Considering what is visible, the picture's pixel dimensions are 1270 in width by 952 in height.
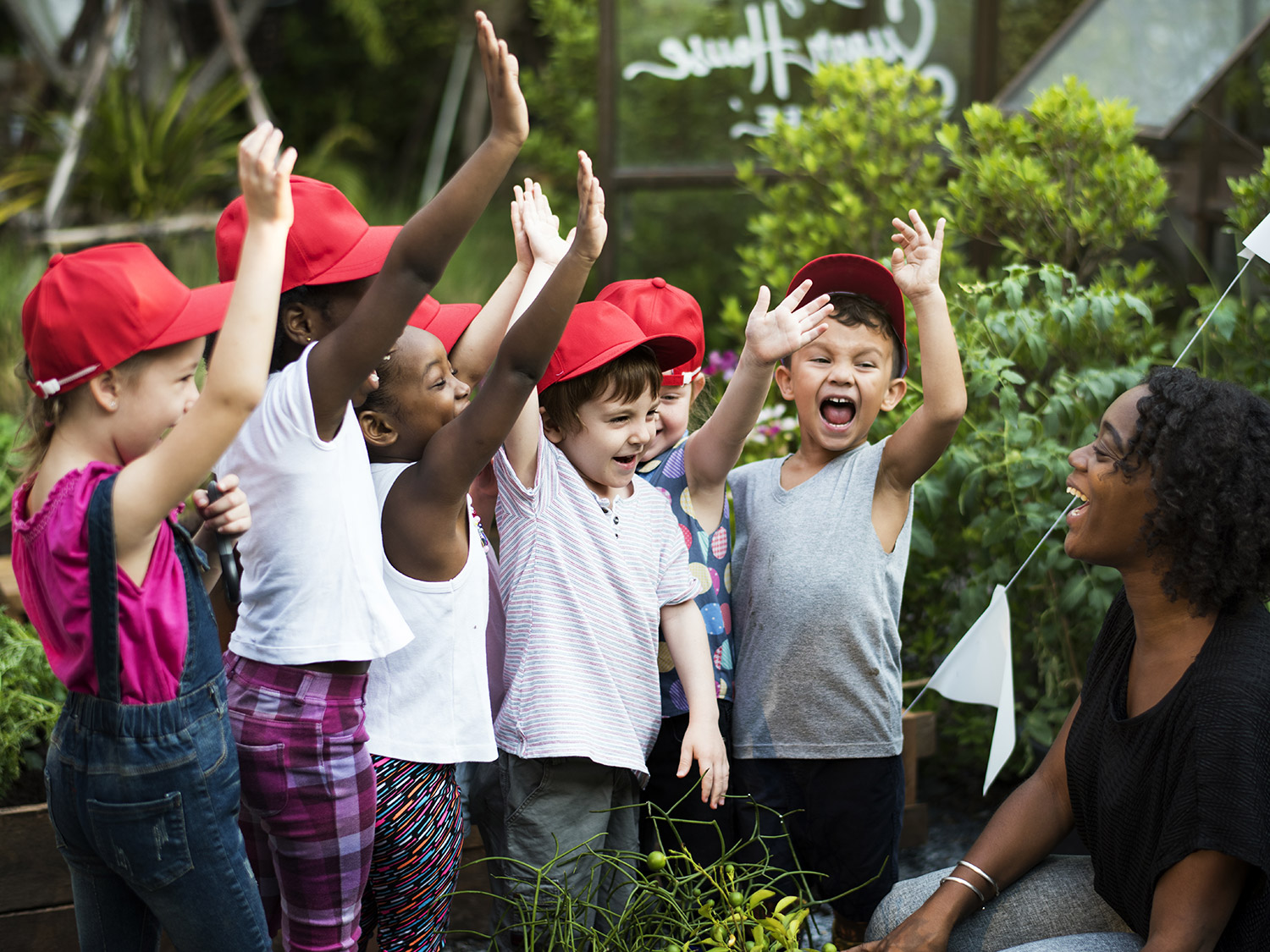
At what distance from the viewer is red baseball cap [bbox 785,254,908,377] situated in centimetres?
246

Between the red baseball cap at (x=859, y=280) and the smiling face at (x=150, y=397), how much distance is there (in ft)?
4.23

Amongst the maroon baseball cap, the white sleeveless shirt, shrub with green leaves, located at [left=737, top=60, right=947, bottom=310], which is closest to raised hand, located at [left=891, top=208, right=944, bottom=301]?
the maroon baseball cap

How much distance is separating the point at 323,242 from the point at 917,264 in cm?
112

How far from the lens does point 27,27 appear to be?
26.6 ft

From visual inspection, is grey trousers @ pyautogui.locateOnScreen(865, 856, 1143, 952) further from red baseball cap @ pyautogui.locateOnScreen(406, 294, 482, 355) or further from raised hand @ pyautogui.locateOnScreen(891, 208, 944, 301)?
red baseball cap @ pyautogui.locateOnScreen(406, 294, 482, 355)

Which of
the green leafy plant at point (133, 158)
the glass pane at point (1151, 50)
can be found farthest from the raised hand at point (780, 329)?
the green leafy plant at point (133, 158)

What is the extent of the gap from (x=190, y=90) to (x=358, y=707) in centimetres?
830

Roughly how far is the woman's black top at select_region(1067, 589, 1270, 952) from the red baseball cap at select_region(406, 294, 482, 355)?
4.56ft

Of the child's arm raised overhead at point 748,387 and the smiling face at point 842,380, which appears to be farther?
the smiling face at point 842,380

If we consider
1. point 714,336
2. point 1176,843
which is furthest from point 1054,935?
point 714,336

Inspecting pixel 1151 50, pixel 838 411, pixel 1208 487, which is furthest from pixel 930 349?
pixel 1151 50

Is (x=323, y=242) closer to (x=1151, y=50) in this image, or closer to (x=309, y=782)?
(x=309, y=782)

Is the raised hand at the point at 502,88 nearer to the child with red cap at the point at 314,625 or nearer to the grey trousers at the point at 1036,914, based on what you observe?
the child with red cap at the point at 314,625

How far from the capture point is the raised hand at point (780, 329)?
7.02ft
